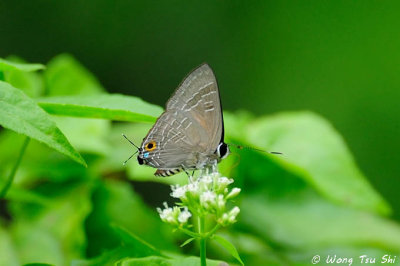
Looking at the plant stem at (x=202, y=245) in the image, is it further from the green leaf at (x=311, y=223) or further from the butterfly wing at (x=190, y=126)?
the green leaf at (x=311, y=223)

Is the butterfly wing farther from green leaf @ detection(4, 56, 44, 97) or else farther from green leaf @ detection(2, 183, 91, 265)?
green leaf @ detection(4, 56, 44, 97)

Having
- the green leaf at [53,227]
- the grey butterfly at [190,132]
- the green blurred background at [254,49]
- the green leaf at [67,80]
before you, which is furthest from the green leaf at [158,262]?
the green blurred background at [254,49]

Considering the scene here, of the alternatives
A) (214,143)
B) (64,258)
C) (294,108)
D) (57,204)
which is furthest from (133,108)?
(294,108)

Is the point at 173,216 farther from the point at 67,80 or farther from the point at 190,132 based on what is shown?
the point at 67,80

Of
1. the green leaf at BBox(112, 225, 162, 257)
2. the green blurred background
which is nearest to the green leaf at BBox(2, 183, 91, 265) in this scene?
the green leaf at BBox(112, 225, 162, 257)

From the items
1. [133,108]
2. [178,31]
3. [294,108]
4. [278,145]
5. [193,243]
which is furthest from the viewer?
[178,31]

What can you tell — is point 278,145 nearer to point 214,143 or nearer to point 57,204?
point 214,143
